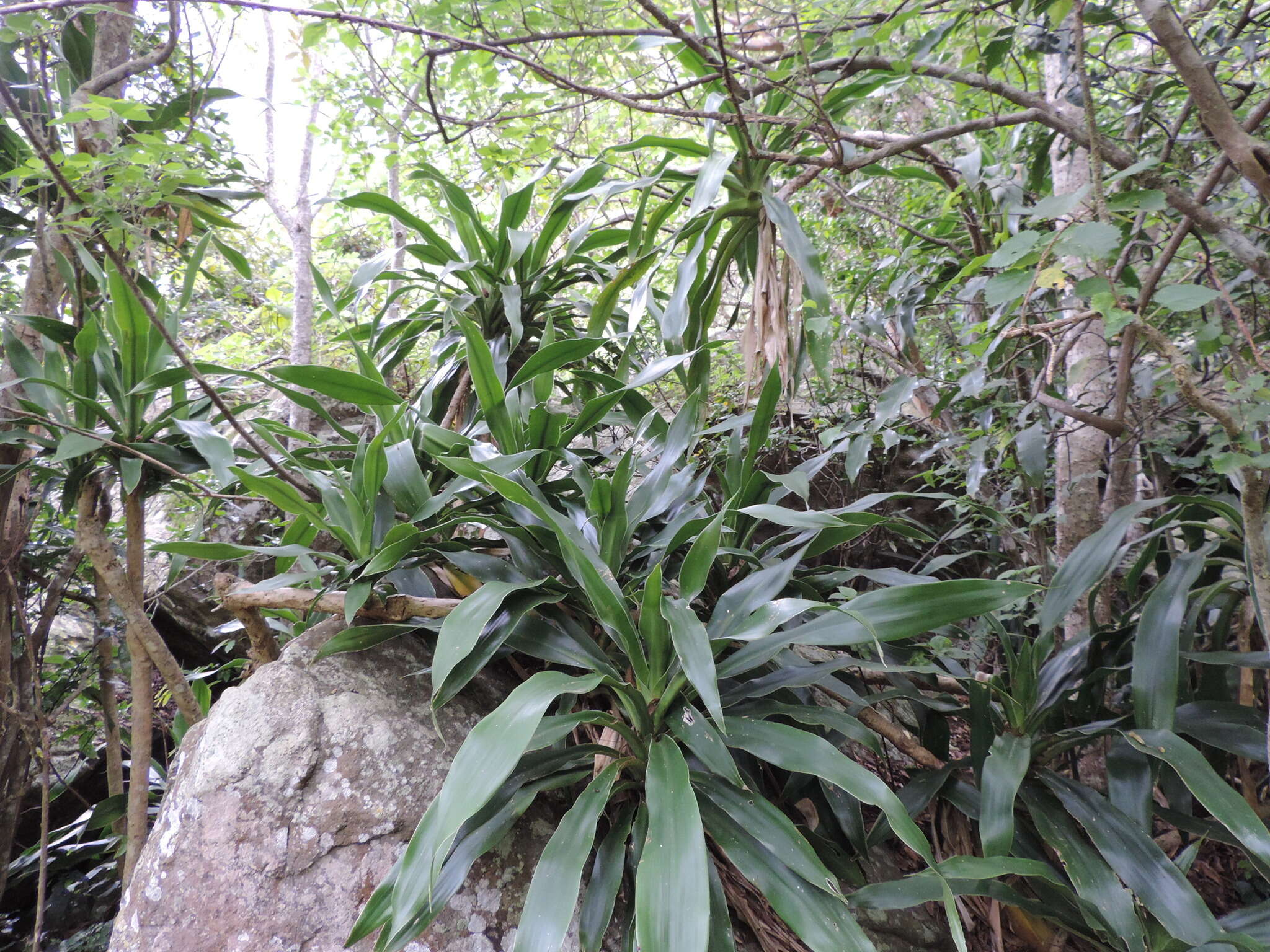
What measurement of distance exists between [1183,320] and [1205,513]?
414 mm

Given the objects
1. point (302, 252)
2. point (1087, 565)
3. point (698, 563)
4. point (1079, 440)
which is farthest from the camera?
point (302, 252)

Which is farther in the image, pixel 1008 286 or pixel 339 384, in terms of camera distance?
pixel 339 384

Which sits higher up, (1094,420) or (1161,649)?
(1094,420)

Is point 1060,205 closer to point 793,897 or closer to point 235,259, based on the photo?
point 793,897

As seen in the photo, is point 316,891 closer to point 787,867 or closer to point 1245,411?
point 787,867

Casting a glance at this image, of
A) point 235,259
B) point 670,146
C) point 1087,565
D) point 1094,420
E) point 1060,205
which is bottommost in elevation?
point 1087,565

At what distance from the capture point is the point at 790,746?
2.61 feet

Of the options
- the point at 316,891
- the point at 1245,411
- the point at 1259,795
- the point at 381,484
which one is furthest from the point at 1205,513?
the point at 316,891

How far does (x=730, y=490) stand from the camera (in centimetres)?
126

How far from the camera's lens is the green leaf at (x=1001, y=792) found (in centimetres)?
85

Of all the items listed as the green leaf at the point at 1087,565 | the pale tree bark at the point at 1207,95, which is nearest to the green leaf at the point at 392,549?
the green leaf at the point at 1087,565

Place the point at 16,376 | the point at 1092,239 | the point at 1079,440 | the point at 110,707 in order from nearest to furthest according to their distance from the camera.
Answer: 1. the point at 1092,239
2. the point at 16,376
3. the point at 1079,440
4. the point at 110,707

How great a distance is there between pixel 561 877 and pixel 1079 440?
1329mm

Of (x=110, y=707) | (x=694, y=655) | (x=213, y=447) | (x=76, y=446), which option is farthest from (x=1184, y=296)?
(x=110, y=707)
